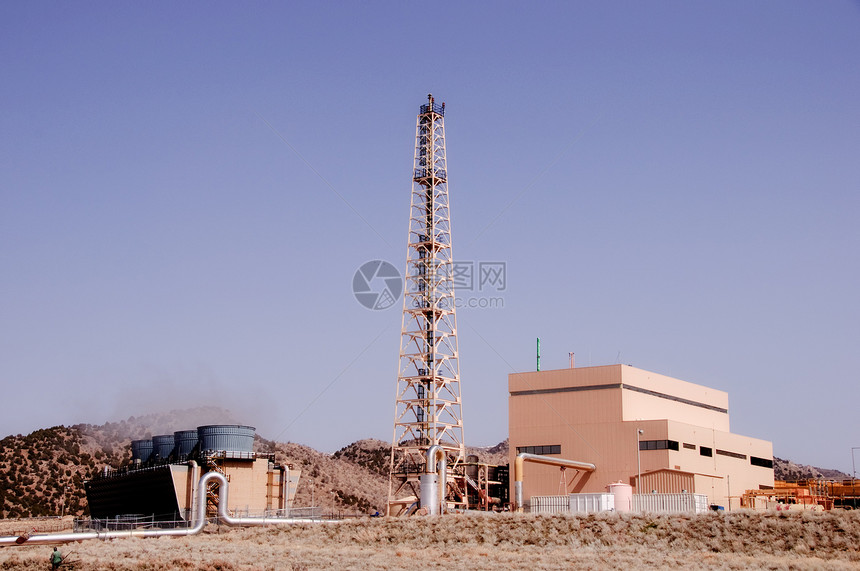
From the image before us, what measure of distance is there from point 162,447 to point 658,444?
50.9 meters

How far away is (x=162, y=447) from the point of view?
314 feet

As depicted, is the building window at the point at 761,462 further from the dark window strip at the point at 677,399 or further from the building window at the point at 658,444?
the building window at the point at 658,444

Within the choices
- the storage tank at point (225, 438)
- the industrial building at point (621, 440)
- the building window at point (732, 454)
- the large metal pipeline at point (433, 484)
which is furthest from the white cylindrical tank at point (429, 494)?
the building window at point (732, 454)

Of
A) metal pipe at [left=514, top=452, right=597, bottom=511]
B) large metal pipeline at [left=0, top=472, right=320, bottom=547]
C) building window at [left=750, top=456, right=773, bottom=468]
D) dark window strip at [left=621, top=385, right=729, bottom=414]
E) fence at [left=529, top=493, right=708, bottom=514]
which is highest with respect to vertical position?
dark window strip at [left=621, top=385, right=729, bottom=414]

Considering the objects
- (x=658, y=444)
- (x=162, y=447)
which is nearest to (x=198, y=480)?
(x=162, y=447)

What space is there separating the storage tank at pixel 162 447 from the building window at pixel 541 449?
119ft

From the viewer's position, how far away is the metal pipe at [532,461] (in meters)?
67.4

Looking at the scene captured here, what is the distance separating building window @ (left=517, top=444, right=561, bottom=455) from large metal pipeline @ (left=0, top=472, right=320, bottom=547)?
66.4 feet

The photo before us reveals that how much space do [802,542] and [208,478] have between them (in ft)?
146

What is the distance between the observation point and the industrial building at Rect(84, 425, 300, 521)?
75500 mm

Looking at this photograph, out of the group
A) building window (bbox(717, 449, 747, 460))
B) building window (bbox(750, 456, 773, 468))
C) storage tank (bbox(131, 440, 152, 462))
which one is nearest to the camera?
building window (bbox(717, 449, 747, 460))

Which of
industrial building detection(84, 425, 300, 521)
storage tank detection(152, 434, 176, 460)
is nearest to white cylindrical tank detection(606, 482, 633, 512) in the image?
industrial building detection(84, 425, 300, 521)

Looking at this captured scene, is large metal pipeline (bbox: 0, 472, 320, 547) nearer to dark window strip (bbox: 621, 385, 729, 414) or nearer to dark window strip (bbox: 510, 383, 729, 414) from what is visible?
dark window strip (bbox: 510, 383, 729, 414)

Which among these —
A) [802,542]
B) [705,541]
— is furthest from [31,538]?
[802,542]
